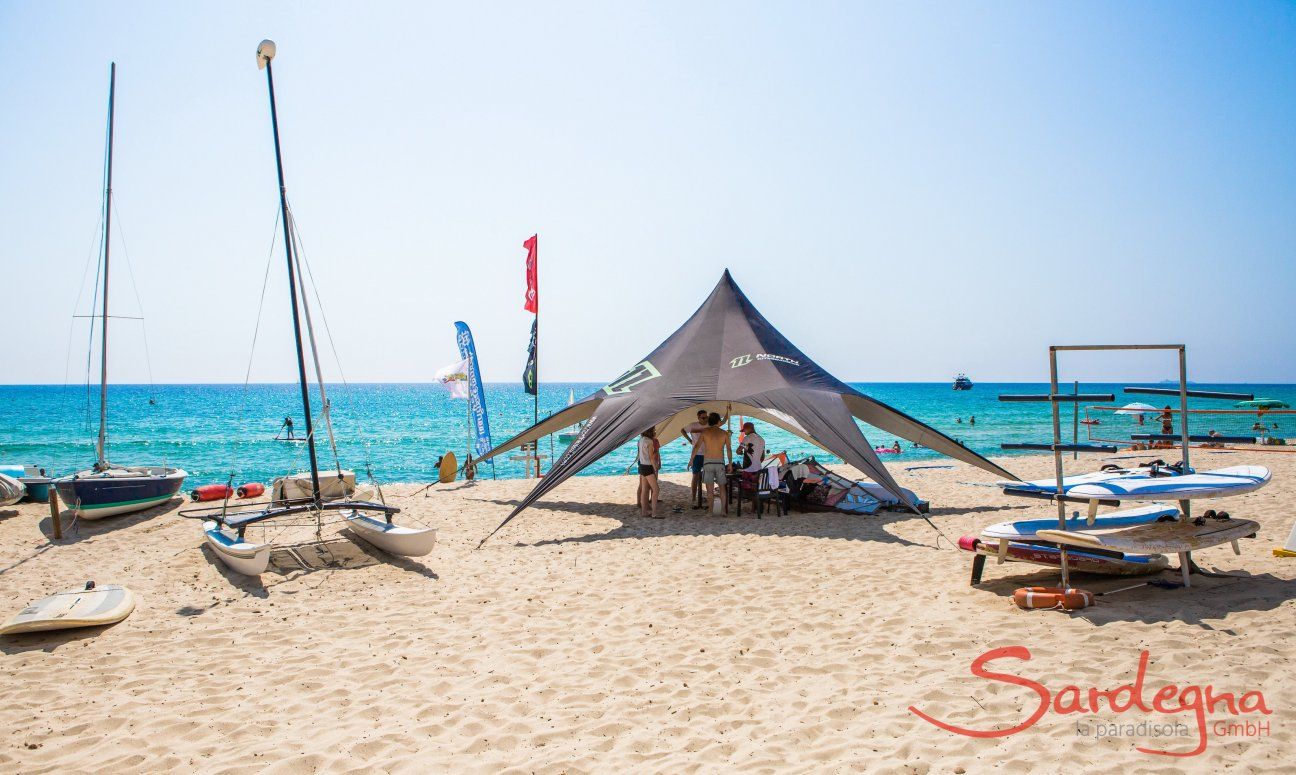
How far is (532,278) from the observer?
42.9ft

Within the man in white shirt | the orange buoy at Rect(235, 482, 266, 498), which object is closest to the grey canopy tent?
the man in white shirt

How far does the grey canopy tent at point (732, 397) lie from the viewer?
29.9ft

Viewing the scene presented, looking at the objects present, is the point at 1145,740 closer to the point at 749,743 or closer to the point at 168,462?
the point at 749,743

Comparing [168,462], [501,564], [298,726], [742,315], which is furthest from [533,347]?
[168,462]

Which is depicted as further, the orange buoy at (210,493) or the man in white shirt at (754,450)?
the orange buoy at (210,493)

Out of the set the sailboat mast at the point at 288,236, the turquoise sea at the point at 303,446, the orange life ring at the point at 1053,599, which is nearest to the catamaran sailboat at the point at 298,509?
the sailboat mast at the point at 288,236

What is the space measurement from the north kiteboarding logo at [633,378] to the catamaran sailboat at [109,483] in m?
7.03

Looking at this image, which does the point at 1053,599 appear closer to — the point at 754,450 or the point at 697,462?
the point at 754,450

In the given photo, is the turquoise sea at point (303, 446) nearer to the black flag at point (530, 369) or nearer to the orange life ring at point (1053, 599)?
the black flag at point (530, 369)

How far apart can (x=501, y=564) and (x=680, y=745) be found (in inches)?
161

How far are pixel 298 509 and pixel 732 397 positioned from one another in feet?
17.8

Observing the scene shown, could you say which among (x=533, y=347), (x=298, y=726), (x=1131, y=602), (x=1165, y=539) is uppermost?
(x=533, y=347)

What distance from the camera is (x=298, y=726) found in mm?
3930

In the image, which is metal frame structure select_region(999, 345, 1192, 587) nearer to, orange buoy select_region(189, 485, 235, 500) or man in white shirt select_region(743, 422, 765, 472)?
man in white shirt select_region(743, 422, 765, 472)
